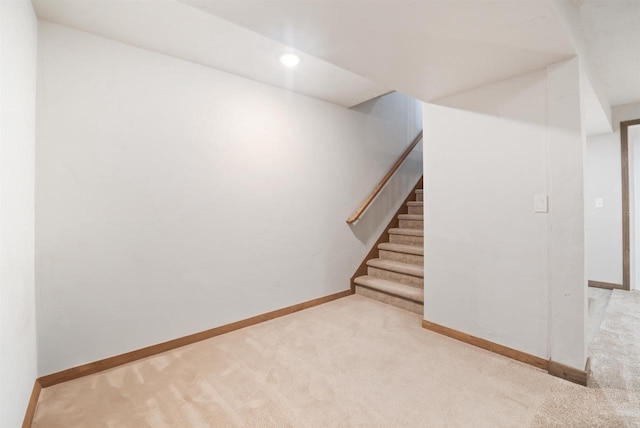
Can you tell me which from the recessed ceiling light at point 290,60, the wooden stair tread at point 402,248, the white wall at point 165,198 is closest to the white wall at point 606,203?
the wooden stair tread at point 402,248

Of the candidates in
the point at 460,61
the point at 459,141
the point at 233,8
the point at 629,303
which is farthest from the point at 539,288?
the point at 233,8

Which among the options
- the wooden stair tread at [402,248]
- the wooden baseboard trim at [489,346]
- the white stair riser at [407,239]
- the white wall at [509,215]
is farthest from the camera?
the white stair riser at [407,239]

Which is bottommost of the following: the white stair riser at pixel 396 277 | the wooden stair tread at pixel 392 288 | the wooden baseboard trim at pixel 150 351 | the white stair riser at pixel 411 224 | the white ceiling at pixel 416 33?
the wooden baseboard trim at pixel 150 351

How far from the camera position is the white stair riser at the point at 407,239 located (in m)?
3.62

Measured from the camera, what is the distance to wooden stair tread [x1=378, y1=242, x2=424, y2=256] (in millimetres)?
3363

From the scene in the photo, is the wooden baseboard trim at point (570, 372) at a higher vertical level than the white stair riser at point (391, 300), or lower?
lower

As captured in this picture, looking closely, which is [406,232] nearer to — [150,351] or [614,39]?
[614,39]

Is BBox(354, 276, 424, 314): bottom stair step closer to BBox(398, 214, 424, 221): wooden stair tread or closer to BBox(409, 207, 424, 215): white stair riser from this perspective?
BBox(398, 214, 424, 221): wooden stair tread

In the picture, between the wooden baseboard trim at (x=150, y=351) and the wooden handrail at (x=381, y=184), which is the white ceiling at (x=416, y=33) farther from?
the wooden baseboard trim at (x=150, y=351)

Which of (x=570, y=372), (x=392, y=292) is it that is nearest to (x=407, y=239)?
(x=392, y=292)

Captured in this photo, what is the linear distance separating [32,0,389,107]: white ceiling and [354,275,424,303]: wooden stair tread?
6.95ft

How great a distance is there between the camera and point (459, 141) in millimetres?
2312

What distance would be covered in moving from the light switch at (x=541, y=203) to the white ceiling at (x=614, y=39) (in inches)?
44.2

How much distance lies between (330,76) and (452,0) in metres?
1.48
